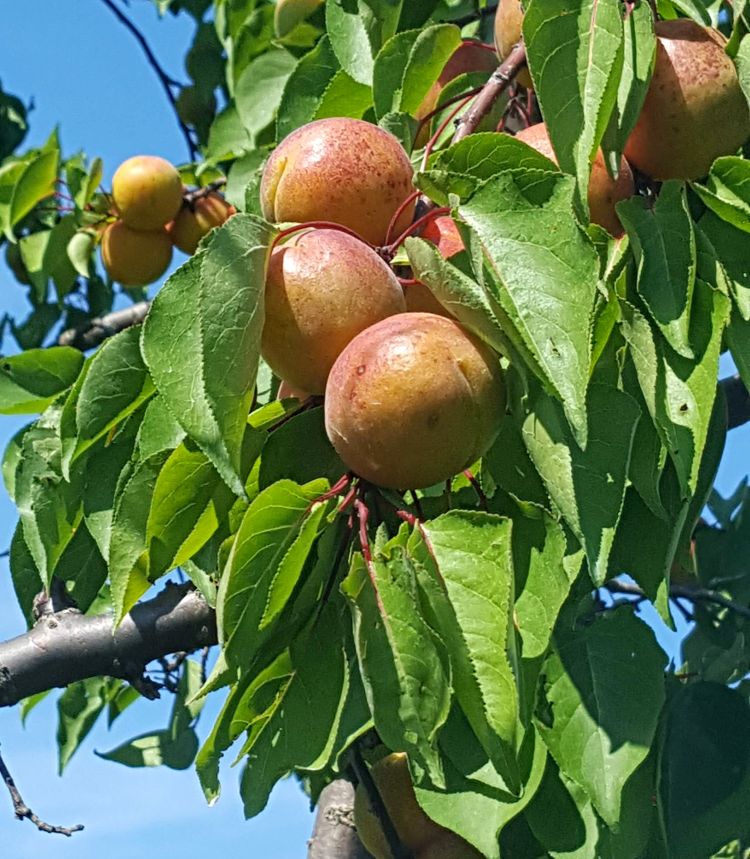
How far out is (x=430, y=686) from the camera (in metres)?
0.76

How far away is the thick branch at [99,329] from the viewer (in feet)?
8.73

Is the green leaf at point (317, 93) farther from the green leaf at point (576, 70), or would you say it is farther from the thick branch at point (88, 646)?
the thick branch at point (88, 646)

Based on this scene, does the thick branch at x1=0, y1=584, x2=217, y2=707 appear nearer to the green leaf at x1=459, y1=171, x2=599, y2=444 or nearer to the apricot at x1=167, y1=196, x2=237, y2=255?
the green leaf at x1=459, y1=171, x2=599, y2=444

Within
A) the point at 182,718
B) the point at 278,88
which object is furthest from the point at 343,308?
the point at 182,718

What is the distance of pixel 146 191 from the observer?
260cm

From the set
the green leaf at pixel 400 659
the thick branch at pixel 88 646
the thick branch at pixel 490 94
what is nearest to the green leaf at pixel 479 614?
the green leaf at pixel 400 659

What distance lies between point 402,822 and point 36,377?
2.18ft

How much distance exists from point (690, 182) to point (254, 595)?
483 mm

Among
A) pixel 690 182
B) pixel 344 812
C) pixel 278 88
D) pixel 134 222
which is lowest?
pixel 344 812

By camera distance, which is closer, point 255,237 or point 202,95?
point 255,237

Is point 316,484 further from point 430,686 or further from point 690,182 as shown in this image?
point 690,182

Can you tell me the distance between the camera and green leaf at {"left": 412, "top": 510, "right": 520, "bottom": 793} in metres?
0.75

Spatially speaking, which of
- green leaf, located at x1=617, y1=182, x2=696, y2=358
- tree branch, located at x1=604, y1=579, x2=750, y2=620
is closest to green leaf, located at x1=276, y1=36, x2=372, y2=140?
green leaf, located at x1=617, y1=182, x2=696, y2=358

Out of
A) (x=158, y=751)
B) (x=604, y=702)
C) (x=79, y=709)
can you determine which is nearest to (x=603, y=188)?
(x=604, y=702)
